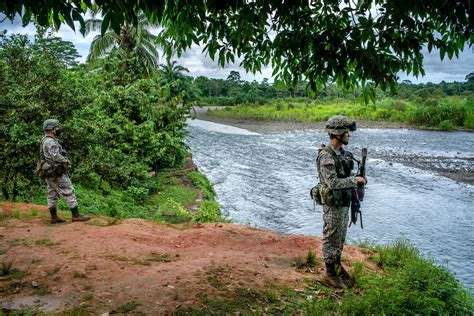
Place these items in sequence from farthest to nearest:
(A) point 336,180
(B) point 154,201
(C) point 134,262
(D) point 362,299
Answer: (B) point 154,201
(C) point 134,262
(A) point 336,180
(D) point 362,299

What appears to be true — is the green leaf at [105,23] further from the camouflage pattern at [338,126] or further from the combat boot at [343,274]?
the combat boot at [343,274]

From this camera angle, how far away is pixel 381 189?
16.9m

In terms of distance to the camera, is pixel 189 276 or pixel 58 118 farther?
pixel 58 118

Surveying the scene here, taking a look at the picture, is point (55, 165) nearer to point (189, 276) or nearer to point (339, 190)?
point (189, 276)

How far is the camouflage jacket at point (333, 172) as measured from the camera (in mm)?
5152

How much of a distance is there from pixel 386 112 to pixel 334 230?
136 ft

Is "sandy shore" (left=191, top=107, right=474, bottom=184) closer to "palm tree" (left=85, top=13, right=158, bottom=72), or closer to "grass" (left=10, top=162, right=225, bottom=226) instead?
"grass" (left=10, top=162, right=225, bottom=226)

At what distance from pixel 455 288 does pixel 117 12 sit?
224 inches

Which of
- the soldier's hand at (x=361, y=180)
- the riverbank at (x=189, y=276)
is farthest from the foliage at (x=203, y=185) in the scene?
the soldier's hand at (x=361, y=180)

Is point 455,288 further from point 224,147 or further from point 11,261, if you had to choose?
point 224,147

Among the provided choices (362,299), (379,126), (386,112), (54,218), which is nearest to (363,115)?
(386,112)

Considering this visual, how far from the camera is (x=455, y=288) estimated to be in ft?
19.6

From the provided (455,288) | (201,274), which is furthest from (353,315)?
(455,288)

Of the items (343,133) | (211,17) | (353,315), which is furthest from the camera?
(343,133)
